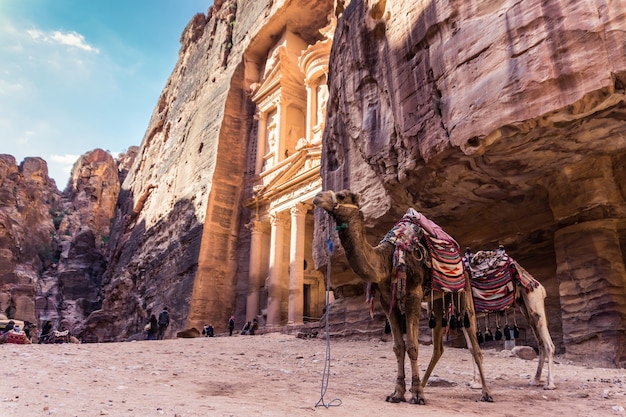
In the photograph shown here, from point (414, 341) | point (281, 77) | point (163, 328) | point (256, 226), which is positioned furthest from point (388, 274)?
point (281, 77)

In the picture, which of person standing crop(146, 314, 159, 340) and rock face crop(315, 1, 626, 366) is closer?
rock face crop(315, 1, 626, 366)

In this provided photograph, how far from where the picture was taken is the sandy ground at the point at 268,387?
3969mm

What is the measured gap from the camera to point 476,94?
7.34 meters

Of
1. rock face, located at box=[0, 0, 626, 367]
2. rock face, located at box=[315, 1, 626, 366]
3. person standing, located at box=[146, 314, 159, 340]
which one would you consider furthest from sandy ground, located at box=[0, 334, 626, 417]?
person standing, located at box=[146, 314, 159, 340]

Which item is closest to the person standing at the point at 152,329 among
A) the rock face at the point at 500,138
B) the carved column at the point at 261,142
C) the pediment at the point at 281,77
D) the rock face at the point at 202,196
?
the rock face at the point at 202,196

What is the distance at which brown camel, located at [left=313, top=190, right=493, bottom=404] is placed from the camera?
4859mm

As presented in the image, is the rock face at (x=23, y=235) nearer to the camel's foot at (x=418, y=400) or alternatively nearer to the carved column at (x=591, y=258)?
the camel's foot at (x=418, y=400)

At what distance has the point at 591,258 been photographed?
7.80m

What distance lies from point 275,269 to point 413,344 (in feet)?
63.8

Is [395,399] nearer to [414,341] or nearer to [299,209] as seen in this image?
[414,341]

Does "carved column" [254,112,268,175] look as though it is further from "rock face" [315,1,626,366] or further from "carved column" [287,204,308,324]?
"rock face" [315,1,626,366]

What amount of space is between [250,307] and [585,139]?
1988 centimetres

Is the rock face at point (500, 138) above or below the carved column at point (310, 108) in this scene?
below

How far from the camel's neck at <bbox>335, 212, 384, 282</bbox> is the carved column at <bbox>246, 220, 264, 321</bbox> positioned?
2018 centimetres
